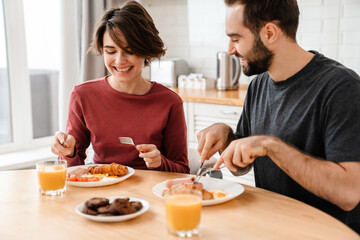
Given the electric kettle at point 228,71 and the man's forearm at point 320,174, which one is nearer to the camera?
the man's forearm at point 320,174

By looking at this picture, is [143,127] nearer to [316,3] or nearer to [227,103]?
[227,103]

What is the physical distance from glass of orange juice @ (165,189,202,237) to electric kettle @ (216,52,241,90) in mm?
2506

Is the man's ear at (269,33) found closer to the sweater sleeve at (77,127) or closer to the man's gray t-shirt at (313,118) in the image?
the man's gray t-shirt at (313,118)

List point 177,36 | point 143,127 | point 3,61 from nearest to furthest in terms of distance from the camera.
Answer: point 143,127
point 3,61
point 177,36

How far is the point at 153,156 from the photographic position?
1688 mm

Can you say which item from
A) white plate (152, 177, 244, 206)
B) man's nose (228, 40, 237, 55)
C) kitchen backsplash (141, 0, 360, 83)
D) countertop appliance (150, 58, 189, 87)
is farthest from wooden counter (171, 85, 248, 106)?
white plate (152, 177, 244, 206)

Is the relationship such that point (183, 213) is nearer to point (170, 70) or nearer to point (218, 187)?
point (218, 187)

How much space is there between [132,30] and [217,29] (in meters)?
2.02

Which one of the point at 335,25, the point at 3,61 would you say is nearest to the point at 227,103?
the point at 335,25

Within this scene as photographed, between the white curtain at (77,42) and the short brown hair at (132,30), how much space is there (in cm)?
156

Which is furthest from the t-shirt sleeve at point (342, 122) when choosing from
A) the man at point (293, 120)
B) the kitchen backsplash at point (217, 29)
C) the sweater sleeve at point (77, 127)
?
the kitchen backsplash at point (217, 29)

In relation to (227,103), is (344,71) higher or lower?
higher

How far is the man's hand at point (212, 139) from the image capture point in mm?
1552

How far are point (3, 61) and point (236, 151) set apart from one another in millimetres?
2693
